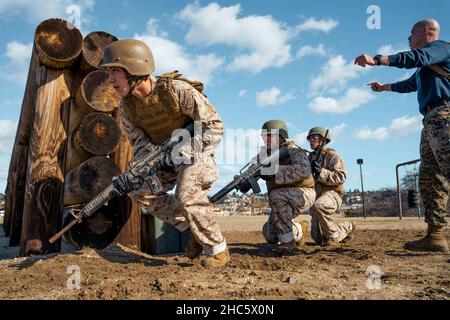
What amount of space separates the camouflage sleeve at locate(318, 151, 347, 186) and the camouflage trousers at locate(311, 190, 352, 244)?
175 millimetres

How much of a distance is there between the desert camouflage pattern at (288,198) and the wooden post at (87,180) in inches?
74.5

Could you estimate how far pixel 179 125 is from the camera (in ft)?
11.5

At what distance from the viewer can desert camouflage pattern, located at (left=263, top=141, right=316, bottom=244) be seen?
434 cm

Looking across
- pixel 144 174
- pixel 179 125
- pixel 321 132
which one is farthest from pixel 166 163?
pixel 321 132

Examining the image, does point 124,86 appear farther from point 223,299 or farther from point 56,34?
point 223,299

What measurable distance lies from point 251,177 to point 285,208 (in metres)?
0.58

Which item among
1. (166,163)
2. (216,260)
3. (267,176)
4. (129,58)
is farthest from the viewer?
(267,176)

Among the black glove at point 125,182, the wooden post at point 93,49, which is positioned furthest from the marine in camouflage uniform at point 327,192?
the wooden post at point 93,49

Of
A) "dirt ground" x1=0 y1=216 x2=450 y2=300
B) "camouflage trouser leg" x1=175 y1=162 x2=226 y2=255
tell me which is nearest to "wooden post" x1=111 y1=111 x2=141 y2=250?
"dirt ground" x1=0 y1=216 x2=450 y2=300

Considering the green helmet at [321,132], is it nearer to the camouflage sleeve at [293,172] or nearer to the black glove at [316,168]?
the black glove at [316,168]

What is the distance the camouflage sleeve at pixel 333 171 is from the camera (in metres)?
5.25

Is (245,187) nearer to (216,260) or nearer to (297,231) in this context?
(297,231)

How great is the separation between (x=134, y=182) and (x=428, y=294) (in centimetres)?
248
